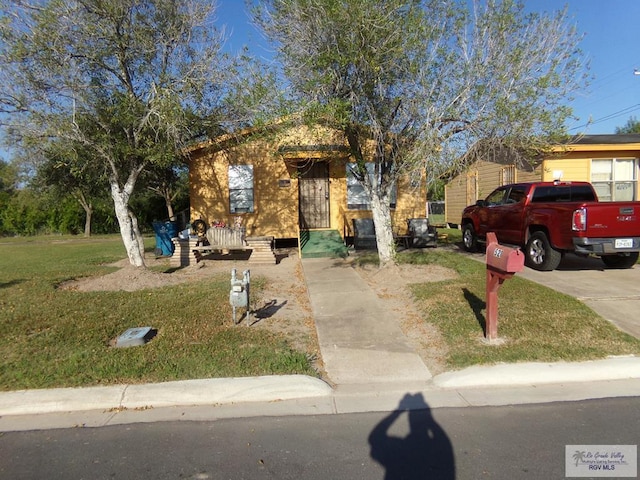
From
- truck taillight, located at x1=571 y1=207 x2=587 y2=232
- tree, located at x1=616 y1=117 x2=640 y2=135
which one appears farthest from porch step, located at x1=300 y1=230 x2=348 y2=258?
tree, located at x1=616 y1=117 x2=640 y2=135

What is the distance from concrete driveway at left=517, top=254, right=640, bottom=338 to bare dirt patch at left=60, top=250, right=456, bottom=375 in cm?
190

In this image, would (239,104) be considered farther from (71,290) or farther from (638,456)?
(638,456)

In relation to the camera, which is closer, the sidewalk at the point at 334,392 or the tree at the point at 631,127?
the sidewalk at the point at 334,392

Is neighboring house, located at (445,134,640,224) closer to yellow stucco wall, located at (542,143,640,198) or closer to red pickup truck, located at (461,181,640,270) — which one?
yellow stucco wall, located at (542,143,640,198)

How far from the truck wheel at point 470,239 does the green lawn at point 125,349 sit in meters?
6.76

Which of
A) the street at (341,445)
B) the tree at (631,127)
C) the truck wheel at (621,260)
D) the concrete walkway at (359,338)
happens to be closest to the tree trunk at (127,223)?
the concrete walkway at (359,338)

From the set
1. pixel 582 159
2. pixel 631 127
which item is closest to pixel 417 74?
pixel 582 159

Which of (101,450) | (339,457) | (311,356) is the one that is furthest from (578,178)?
(101,450)

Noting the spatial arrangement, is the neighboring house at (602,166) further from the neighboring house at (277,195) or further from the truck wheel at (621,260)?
the truck wheel at (621,260)

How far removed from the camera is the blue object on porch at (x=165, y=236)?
13.1 metres

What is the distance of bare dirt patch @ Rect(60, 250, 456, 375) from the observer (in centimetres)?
567

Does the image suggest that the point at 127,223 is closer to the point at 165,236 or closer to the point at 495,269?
the point at 165,236

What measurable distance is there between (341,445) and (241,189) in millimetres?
11200

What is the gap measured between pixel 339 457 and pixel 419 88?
19.5 feet
